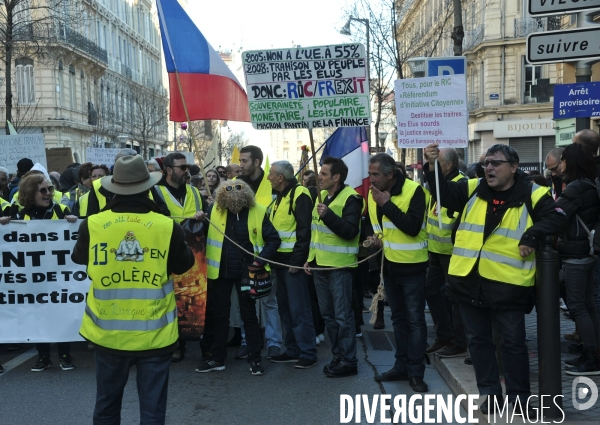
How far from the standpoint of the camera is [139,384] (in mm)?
4375

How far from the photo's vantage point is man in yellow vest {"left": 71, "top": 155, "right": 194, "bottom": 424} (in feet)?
14.0

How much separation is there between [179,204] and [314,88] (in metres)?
1.78

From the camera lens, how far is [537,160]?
38.0 meters

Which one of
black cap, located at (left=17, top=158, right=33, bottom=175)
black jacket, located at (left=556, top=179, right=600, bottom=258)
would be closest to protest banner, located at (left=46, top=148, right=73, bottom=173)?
black cap, located at (left=17, top=158, right=33, bottom=175)

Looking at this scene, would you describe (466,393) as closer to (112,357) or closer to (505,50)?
(112,357)

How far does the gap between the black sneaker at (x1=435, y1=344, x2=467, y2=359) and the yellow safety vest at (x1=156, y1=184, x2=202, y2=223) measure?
2760 millimetres

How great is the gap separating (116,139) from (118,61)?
30.9 ft

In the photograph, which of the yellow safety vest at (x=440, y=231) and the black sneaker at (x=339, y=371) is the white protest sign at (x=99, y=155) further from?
the black sneaker at (x=339, y=371)

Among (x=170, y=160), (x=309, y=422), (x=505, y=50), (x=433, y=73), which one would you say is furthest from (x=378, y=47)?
(x=309, y=422)

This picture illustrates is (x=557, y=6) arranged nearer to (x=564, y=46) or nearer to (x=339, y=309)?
(x=564, y=46)

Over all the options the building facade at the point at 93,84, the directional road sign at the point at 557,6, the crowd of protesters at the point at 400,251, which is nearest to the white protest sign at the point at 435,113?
the crowd of protesters at the point at 400,251

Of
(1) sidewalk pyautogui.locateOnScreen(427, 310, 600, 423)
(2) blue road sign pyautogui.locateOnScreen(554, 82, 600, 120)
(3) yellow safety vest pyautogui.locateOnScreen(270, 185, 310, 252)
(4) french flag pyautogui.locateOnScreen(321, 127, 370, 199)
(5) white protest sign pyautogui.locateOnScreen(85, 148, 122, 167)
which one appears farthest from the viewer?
(5) white protest sign pyautogui.locateOnScreen(85, 148, 122, 167)

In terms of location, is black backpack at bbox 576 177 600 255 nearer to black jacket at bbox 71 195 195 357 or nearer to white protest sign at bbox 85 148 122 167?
black jacket at bbox 71 195 195 357

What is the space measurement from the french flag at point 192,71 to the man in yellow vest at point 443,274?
103 inches
